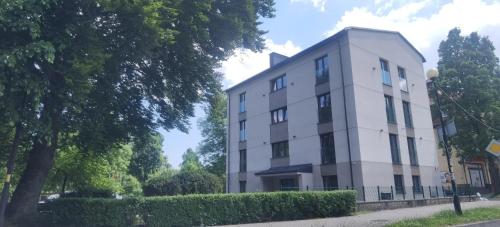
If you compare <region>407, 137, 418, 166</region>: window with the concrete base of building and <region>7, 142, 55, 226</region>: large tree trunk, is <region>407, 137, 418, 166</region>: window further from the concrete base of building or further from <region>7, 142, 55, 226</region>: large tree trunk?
<region>7, 142, 55, 226</region>: large tree trunk

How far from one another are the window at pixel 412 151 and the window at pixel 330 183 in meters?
6.62

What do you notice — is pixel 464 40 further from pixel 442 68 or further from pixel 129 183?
pixel 129 183

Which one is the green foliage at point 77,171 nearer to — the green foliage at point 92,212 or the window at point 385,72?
A: the green foliage at point 92,212

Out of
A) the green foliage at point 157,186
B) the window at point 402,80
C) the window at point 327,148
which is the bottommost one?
the green foliage at point 157,186

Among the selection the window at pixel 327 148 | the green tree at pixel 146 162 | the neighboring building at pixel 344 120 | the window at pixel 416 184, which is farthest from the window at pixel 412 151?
the green tree at pixel 146 162

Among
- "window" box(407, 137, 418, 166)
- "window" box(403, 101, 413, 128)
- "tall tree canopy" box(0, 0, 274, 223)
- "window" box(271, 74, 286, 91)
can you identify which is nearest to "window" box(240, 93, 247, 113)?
"window" box(271, 74, 286, 91)

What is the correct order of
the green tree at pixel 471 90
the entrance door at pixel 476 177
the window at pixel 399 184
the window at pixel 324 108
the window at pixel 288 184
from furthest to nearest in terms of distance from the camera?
the entrance door at pixel 476 177 < the green tree at pixel 471 90 < the window at pixel 288 184 < the window at pixel 324 108 < the window at pixel 399 184

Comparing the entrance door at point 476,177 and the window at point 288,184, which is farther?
the entrance door at point 476,177

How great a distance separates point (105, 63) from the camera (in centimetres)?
1176

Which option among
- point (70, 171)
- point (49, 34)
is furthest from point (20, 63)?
point (70, 171)

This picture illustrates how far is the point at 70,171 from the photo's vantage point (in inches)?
934

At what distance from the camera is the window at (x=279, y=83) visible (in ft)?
93.2

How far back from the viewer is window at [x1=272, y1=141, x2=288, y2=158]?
26.9 metres

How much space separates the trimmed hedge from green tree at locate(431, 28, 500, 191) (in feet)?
67.3
